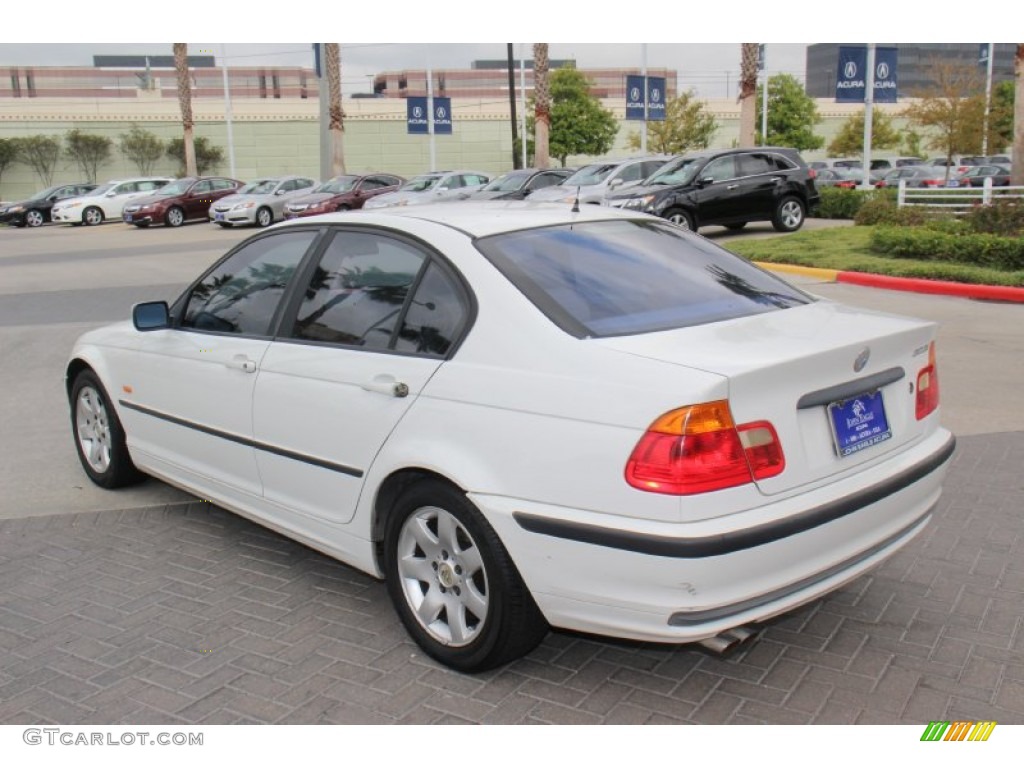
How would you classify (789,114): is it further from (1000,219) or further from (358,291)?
(358,291)

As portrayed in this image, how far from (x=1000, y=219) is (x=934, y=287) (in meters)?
3.04

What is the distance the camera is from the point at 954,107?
107 ft

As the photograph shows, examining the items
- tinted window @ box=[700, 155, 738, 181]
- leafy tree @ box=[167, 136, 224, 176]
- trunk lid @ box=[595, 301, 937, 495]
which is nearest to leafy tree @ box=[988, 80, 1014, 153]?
tinted window @ box=[700, 155, 738, 181]

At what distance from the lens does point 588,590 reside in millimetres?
3078

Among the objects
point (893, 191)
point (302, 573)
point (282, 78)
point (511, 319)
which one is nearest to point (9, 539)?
point (302, 573)

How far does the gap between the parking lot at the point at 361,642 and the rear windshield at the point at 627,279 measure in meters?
1.18

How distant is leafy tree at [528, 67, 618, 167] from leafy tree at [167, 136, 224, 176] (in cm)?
2036

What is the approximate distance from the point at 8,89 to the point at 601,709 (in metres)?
113

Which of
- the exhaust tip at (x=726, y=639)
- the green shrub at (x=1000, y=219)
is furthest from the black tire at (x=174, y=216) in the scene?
the exhaust tip at (x=726, y=639)

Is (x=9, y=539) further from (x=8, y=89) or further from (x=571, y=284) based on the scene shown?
(x=8, y=89)

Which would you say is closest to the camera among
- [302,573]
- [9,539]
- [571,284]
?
[571,284]

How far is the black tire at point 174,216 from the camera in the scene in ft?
106

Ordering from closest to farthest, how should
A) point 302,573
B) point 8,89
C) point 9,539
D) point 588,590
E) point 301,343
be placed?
point 588,590
point 301,343
point 302,573
point 9,539
point 8,89

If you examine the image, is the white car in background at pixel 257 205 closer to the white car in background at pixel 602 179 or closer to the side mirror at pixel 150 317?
the white car in background at pixel 602 179
